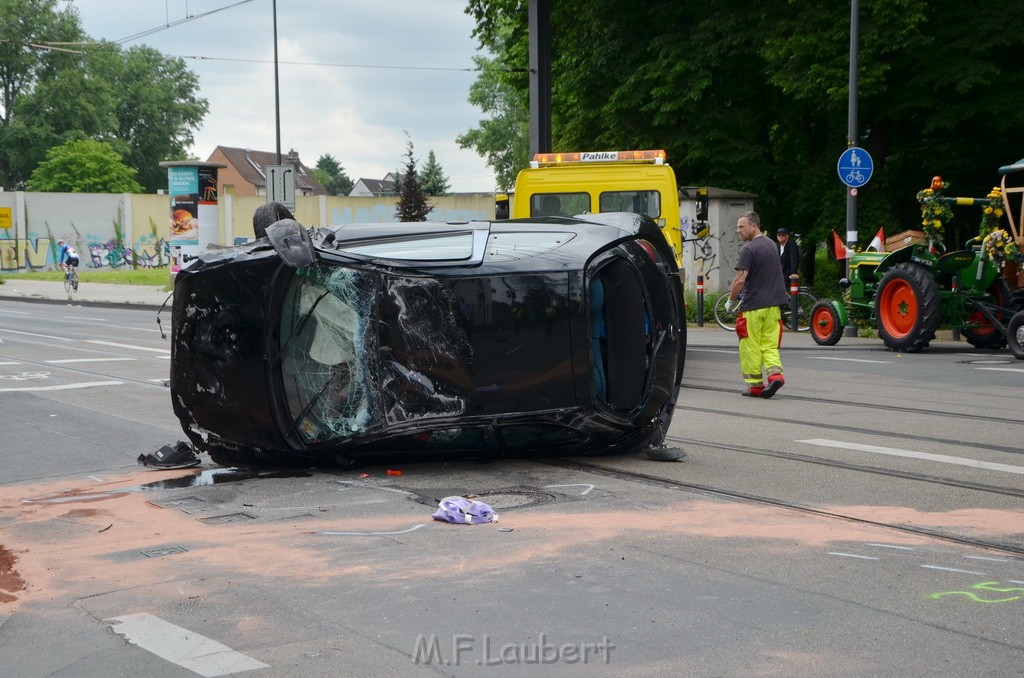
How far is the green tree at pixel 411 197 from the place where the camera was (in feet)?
135

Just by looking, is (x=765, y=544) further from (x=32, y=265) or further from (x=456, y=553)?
(x=32, y=265)

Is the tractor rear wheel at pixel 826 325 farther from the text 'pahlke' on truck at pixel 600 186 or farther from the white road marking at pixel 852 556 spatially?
the white road marking at pixel 852 556

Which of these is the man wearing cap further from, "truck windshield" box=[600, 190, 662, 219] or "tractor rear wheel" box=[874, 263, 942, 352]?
"truck windshield" box=[600, 190, 662, 219]

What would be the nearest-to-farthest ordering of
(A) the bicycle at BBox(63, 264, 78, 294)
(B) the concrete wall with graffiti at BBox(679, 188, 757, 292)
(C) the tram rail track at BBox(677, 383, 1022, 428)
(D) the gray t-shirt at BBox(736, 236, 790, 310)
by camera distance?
(C) the tram rail track at BBox(677, 383, 1022, 428), (D) the gray t-shirt at BBox(736, 236, 790, 310), (B) the concrete wall with graffiti at BBox(679, 188, 757, 292), (A) the bicycle at BBox(63, 264, 78, 294)

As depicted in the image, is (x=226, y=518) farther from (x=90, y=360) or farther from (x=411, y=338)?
(x=90, y=360)

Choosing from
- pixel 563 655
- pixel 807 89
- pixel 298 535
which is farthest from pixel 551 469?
pixel 807 89

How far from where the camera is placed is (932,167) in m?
26.3

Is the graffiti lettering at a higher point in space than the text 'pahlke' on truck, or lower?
lower

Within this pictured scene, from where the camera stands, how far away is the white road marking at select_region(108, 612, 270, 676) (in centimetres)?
405

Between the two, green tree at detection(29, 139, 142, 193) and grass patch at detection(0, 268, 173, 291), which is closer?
grass patch at detection(0, 268, 173, 291)

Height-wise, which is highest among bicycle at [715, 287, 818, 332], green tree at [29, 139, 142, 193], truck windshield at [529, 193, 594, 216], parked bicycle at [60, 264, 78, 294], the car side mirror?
green tree at [29, 139, 142, 193]

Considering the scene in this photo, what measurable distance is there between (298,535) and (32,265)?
5892 centimetres

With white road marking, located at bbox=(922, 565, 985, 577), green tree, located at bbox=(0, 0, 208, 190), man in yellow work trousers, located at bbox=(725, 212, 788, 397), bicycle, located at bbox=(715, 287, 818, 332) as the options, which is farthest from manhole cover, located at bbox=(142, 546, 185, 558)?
green tree, located at bbox=(0, 0, 208, 190)

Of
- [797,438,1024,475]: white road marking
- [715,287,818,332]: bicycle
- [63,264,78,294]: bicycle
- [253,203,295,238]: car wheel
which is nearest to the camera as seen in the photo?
[797,438,1024,475]: white road marking
